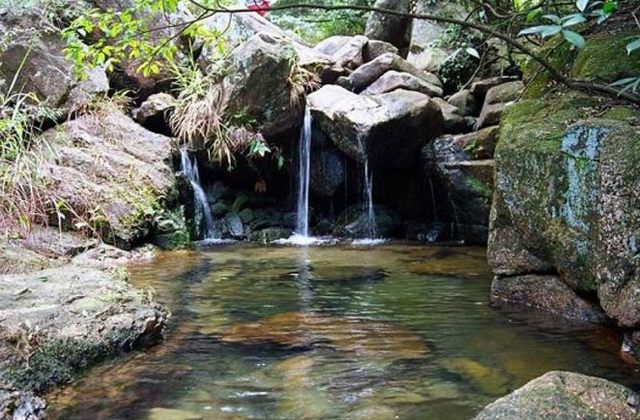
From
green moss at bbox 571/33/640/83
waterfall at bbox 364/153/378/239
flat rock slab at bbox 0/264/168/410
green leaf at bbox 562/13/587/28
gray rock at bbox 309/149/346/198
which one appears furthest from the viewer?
gray rock at bbox 309/149/346/198

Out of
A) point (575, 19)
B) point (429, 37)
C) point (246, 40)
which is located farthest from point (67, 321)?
point (429, 37)

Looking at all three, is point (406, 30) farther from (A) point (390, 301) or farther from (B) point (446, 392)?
(B) point (446, 392)

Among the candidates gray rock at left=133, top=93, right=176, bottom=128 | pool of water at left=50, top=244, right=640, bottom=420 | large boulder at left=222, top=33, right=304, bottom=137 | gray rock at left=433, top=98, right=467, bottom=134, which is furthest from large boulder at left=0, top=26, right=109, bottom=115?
gray rock at left=433, top=98, right=467, bottom=134

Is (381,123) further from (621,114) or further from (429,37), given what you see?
(621,114)

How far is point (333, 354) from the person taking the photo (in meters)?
3.76

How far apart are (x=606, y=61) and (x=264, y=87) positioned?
5.68 m

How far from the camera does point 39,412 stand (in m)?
2.79

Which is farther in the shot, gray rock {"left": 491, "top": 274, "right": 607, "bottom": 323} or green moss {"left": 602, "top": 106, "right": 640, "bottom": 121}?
gray rock {"left": 491, "top": 274, "right": 607, "bottom": 323}

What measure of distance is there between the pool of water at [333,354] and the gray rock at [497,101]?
3.72m

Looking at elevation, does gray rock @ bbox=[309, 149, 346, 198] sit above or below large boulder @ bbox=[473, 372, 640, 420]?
above

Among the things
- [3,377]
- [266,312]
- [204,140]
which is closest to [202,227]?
[204,140]

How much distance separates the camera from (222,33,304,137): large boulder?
930 cm

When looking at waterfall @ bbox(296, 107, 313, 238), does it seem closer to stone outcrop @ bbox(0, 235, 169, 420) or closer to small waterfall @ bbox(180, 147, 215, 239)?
small waterfall @ bbox(180, 147, 215, 239)

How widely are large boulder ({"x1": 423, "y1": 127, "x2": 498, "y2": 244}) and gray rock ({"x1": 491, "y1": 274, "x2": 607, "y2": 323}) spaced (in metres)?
3.68
